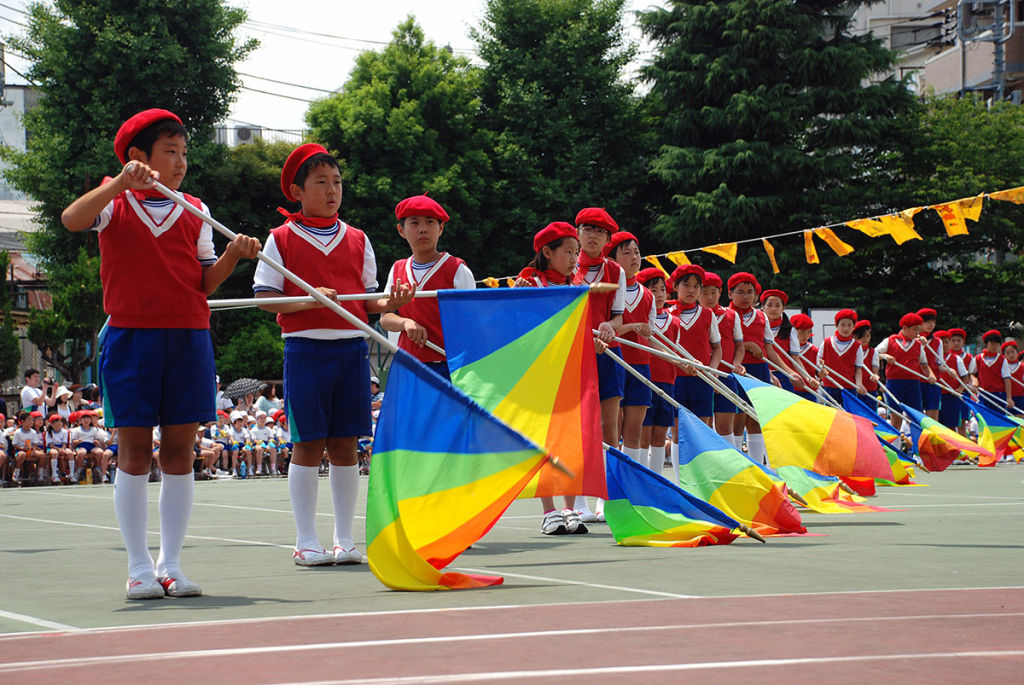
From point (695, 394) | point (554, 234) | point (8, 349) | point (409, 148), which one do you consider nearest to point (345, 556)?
point (554, 234)

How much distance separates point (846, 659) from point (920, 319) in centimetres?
1683

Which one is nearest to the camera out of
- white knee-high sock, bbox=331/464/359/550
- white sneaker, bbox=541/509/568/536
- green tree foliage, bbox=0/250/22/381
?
white knee-high sock, bbox=331/464/359/550

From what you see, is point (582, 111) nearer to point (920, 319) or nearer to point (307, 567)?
point (920, 319)

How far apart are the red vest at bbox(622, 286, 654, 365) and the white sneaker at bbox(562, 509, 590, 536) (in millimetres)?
2026

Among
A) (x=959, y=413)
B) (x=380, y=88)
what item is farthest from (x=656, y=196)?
(x=959, y=413)

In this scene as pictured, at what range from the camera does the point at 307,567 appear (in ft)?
21.6

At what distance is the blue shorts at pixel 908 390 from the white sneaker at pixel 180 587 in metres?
15.5

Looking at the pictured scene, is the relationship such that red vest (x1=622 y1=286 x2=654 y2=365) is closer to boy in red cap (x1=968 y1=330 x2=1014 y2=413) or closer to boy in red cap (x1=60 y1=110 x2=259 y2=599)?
boy in red cap (x1=60 y1=110 x2=259 y2=599)

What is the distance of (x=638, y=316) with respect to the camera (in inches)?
403

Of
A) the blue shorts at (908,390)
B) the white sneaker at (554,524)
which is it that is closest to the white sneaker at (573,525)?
the white sneaker at (554,524)

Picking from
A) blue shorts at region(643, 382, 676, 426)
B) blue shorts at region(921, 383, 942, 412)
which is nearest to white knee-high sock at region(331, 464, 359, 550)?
blue shorts at region(643, 382, 676, 426)

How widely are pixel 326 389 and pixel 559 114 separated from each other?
112ft

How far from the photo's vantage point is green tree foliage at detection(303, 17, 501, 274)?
1545 inches

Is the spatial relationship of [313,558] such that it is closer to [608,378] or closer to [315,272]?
[315,272]
